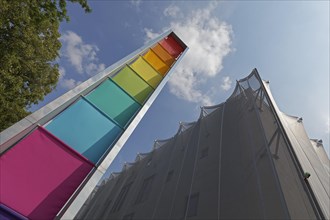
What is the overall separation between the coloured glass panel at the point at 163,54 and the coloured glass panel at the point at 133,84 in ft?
5.50

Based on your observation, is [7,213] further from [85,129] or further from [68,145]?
[85,129]

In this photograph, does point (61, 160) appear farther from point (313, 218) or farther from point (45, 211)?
point (313, 218)

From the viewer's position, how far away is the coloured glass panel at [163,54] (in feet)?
21.7

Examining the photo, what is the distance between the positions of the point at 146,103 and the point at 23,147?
2.38m

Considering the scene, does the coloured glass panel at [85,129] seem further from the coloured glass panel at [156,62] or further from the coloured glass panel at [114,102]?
the coloured glass panel at [156,62]

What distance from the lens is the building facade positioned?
289 inches

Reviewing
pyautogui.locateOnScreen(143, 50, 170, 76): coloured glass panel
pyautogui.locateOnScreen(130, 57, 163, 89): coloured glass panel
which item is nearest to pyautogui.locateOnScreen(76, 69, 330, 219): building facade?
pyautogui.locateOnScreen(130, 57, 163, 89): coloured glass panel

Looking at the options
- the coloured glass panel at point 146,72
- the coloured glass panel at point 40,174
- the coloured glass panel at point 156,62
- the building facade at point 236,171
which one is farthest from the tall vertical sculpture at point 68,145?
the building facade at point 236,171

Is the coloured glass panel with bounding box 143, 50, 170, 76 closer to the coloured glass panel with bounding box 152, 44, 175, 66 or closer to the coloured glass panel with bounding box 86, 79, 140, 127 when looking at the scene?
the coloured glass panel with bounding box 152, 44, 175, 66

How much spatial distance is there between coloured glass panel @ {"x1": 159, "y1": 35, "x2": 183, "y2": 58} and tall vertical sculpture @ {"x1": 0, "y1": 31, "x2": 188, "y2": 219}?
271 centimetres

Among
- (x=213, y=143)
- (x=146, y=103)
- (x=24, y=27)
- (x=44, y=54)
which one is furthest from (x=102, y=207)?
(x=146, y=103)

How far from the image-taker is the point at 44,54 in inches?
350

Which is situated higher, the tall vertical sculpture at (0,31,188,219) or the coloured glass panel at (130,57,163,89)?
the coloured glass panel at (130,57,163,89)

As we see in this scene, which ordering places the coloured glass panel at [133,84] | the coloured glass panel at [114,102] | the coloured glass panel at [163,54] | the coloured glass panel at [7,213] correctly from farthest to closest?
the coloured glass panel at [163,54] < the coloured glass panel at [133,84] < the coloured glass panel at [114,102] < the coloured glass panel at [7,213]
